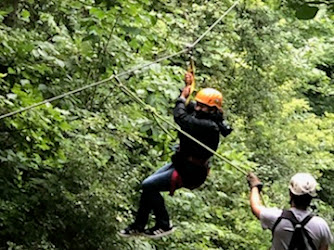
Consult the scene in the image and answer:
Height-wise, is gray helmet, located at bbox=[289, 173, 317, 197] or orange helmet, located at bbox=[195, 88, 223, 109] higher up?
gray helmet, located at bbox=[289, 173, 317, 197]

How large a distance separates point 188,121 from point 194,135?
96mm

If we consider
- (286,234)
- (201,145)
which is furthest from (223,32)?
(286,234)

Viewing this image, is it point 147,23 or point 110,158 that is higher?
point 147,23

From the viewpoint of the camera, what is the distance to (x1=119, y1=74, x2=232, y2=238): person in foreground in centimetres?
416

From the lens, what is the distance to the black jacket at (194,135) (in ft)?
13.6

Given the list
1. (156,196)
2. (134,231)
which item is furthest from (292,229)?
(134,231)

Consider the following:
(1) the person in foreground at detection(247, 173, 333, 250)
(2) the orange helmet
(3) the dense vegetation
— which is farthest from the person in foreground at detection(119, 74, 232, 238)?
(1) the person in foreground at detection(247, 173, 333, 250)

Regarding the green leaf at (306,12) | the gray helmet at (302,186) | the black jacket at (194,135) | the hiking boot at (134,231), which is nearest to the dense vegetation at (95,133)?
the hiking boot at (134,231)

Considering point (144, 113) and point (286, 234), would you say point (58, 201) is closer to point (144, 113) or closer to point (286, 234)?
point (144, 113)

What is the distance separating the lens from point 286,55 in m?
9.16

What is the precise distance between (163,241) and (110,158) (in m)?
1.03

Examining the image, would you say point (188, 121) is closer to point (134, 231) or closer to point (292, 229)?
point (134, 231)

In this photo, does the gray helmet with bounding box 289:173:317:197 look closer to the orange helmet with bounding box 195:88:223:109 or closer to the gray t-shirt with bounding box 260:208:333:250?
the gray t-shirt with bounding box 260:208:333:250

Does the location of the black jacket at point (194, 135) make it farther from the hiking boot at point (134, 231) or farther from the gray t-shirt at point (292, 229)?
the gray t-shirt at point (292, 229)
